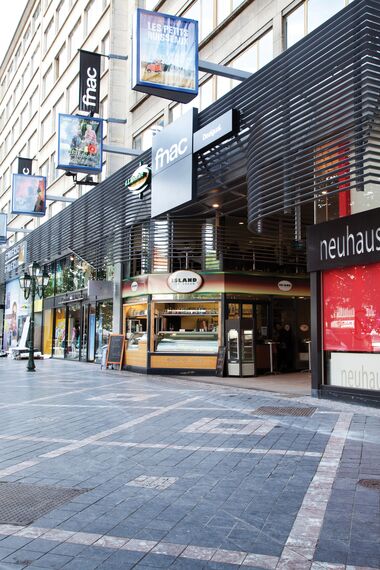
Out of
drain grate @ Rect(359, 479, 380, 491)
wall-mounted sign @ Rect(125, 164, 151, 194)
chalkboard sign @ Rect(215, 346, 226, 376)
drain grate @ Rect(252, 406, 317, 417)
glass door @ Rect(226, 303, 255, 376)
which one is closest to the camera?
drain grate @ Rect(359, 479, 380, 491)

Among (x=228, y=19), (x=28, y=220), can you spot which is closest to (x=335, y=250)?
(x=228, y=19)

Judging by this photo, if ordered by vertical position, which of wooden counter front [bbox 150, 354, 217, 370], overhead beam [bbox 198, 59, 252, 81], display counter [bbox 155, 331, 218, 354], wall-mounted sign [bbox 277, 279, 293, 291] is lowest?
wooden counter front [bbox 150, 354, 217, 370]

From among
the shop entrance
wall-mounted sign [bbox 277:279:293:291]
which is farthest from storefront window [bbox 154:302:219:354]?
wall-mounted sign [bbox 277:279:293:291]

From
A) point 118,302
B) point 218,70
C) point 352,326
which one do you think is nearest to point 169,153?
point 218,70

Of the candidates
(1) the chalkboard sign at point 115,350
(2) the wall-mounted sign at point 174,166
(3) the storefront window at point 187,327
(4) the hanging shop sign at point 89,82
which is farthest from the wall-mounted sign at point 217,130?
(4) the hanging shop sign at point 89,82

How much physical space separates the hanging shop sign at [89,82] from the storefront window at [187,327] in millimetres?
9676

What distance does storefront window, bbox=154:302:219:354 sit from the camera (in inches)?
742

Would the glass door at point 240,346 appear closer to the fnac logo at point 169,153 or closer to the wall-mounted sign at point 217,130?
the fnac logo at point 169,153

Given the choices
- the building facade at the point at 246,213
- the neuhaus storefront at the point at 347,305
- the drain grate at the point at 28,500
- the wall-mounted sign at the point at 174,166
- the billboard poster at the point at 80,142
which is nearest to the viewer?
the drain grate at the point at 28,500

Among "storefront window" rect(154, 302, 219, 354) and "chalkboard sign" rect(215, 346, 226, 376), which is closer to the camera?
"chalkboard sign" rect(215, 346, 226, 376)

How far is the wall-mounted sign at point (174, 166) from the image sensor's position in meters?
13.5

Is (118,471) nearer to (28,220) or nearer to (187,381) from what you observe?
(187,381)

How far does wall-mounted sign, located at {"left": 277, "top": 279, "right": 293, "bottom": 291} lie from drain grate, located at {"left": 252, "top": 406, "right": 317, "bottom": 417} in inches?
370

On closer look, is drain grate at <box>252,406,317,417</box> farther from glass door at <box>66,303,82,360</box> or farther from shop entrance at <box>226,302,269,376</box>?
glass door at <box>66,303,82,360</box>
